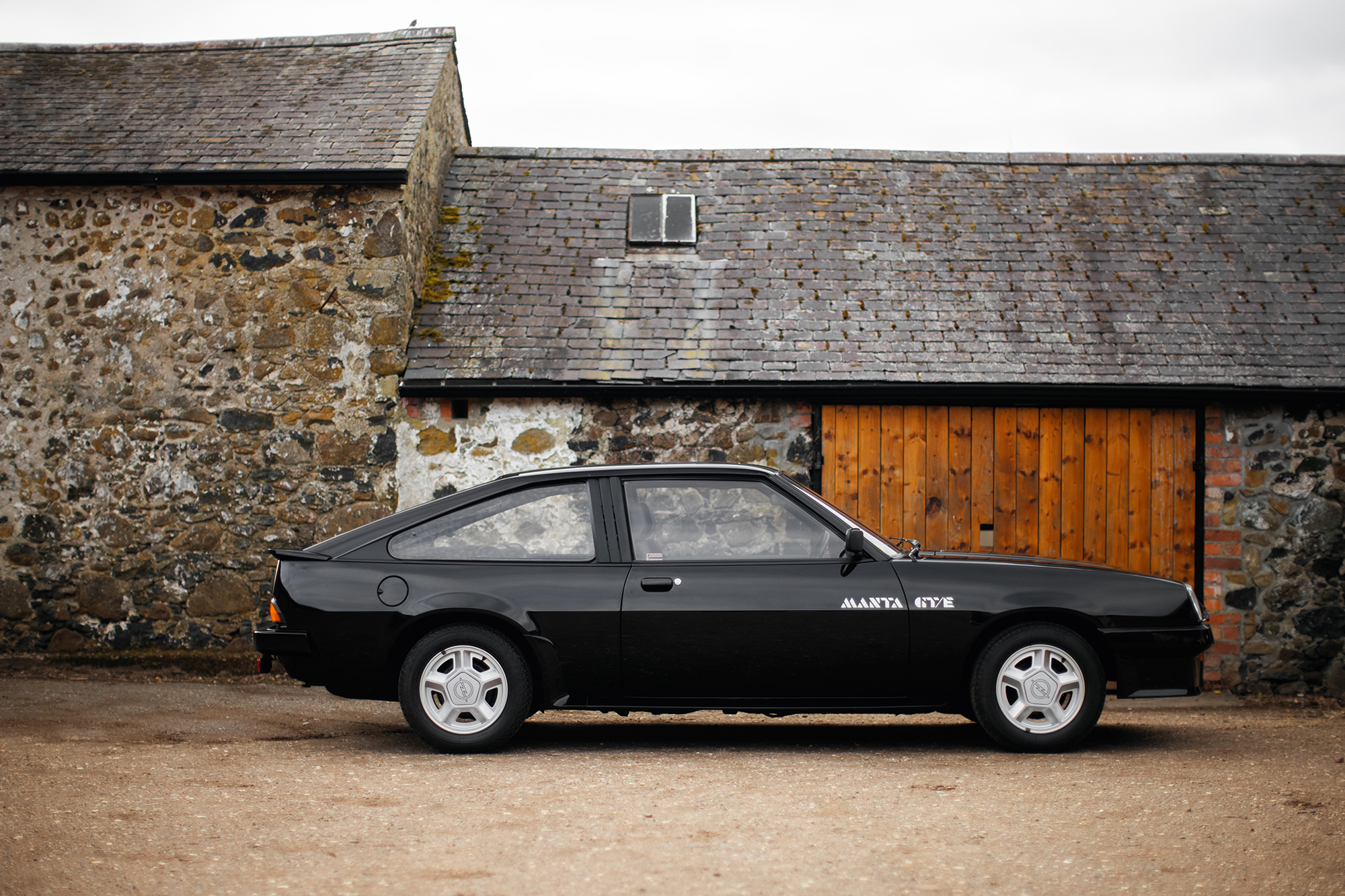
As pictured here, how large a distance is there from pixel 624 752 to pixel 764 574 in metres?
1.17

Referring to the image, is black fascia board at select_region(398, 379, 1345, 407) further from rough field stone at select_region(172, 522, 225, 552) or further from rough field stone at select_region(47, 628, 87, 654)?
rough field stone at select_region(47, 628, 87, 654)

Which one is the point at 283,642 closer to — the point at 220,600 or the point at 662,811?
the point at 662,811

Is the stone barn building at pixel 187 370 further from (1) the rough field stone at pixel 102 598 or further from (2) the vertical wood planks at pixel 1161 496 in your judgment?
(2) the vertical wood planks at pixel 1161 496

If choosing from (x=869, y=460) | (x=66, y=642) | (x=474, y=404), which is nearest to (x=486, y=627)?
(x=474, y=404)

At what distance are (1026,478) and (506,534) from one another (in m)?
5.18

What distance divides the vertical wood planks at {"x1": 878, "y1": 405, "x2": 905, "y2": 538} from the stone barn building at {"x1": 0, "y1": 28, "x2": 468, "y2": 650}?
4.21 metres

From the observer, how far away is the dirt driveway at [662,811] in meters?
3.27

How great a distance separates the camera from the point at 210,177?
8812 mm

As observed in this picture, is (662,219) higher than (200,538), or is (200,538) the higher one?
(662,219)

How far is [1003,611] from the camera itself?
16.6 feet

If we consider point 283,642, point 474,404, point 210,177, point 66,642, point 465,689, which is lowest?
point 66,642

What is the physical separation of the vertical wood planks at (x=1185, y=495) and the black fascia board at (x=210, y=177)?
7.06 meters

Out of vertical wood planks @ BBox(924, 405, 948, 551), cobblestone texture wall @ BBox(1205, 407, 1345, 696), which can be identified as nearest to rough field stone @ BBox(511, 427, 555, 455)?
vertical wood planks @ BBox(924, 405, 948, 551)

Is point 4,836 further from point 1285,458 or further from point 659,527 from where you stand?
point 1285,458
